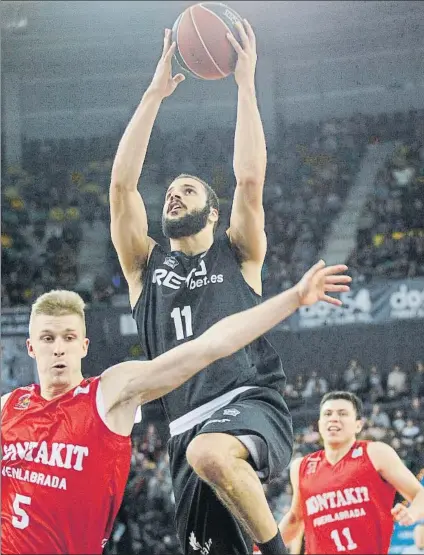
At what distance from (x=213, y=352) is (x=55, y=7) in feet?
8.18

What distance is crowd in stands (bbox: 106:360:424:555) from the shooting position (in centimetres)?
466

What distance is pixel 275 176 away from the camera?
459 centimetres

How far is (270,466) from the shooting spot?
3.75 meters

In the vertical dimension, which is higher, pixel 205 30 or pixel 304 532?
pixel 205 30

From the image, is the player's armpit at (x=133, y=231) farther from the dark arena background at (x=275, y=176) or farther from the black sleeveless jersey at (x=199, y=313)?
the dark arena background at (x=275, y=176)

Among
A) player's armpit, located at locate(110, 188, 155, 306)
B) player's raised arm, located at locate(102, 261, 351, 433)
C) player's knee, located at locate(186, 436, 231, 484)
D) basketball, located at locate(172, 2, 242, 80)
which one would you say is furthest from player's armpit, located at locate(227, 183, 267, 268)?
player's knee, located at locate(186, 436, 231, 484)

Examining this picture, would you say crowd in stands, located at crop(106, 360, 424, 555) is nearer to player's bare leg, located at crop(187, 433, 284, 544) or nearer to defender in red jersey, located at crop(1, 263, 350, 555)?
player's bare leg, located at crop(187, 433, 284, 544)

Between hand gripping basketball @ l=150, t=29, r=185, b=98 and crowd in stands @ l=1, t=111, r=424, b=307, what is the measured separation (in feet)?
1.10

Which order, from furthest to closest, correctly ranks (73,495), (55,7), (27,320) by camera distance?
(55,7) < (27,320) < (73,495)

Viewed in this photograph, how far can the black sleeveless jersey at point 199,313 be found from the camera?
388cm

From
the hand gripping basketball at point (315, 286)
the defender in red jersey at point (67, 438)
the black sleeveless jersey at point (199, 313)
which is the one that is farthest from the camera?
the black sleeveless jersey at point (199, 313)

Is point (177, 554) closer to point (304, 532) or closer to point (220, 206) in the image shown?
point (304, 532)

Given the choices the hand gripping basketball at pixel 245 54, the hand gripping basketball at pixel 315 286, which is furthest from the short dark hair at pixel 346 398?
the hand gripping basketball at pixel 315 286

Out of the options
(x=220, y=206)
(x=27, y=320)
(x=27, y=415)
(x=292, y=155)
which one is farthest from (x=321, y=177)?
(x=27, y=415)
